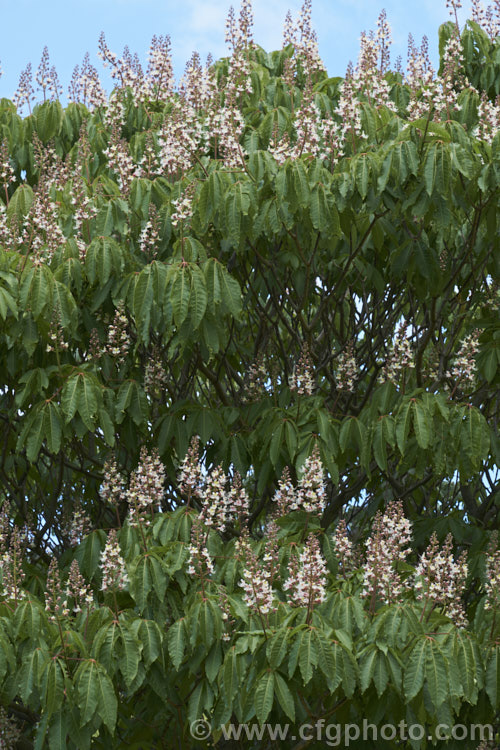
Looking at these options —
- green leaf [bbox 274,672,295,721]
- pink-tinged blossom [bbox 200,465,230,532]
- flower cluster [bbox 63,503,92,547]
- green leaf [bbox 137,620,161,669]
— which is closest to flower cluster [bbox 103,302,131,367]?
flower cluster [bbox 63,503,92,547]

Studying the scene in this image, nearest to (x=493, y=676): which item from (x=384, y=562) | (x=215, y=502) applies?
(x=384, y=562)

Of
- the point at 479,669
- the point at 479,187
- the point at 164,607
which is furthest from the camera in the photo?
the point at 479,187

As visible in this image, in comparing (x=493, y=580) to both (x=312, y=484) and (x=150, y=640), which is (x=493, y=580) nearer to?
(x=312, y=484)

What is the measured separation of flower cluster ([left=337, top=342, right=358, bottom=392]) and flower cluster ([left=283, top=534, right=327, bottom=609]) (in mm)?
1582

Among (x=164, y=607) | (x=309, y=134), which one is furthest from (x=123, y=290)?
(x=164, y=607)

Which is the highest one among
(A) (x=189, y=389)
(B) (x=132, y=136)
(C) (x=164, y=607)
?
(B) (x=132, y=136)

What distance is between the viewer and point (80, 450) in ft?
18.9

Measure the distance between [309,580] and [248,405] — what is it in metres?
1.84

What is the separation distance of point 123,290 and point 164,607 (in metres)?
1.63

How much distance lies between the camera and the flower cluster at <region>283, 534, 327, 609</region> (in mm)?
4141

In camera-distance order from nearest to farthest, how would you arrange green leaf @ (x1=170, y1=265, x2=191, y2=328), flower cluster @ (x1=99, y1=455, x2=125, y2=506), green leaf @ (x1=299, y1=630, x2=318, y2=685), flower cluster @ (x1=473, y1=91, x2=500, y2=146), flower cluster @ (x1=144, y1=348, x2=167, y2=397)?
green leaf @ (x1=299, y1=630, x2=318, y2=685), green leaf @ (x1=170, y1=265, x2=191, y2=328), flower cluster @ (x1=99, y1=455, x2=125, y2=506), flower cluster @ (x1=473, y1=91, x2=500, y2=146), flower cluster @ (x1=144, y1=348, x2=167, y2=397)

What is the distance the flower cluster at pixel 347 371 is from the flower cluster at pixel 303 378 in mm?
192

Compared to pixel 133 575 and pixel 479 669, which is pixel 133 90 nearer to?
pixel 133 575

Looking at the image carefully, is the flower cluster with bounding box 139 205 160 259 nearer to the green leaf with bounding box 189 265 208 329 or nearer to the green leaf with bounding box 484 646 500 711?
the green leaf with bounding box 189 265 208 329
